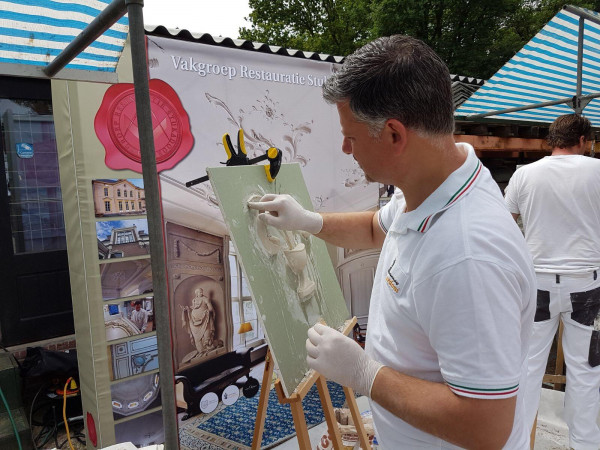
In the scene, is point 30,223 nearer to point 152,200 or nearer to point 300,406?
point 300,406

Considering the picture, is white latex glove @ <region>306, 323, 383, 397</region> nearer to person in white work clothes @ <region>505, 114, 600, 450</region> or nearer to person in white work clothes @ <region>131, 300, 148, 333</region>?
person in white work clothes @ <region>131, 300, 148, 333</region>

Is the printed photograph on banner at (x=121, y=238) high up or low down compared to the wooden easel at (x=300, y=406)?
Result: up

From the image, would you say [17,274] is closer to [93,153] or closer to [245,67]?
[93,153]

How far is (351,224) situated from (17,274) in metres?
2.71

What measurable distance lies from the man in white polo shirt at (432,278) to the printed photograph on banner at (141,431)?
1706mm

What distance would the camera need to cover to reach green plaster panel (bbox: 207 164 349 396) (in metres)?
1.55

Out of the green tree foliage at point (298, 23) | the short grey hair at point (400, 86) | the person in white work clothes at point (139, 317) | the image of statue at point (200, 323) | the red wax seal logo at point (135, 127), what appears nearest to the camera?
the short grey hair at point (400, 86)

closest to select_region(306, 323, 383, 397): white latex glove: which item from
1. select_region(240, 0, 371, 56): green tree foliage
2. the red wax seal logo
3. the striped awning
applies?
the striped awning

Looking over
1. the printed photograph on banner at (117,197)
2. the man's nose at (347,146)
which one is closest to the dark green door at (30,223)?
the printed photograph on banner at (117,197)

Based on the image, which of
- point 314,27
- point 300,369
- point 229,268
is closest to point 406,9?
point 314,27

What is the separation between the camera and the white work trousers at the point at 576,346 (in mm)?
2486

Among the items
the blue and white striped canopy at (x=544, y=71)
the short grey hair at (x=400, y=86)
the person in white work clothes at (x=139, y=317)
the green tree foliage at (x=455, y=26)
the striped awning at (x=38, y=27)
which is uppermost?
the green tree foliage at (x=455, y=26)

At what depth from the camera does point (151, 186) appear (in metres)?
0.89

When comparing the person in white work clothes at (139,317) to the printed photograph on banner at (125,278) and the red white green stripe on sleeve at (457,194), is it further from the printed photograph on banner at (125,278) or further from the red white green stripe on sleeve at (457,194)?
the red white green stripe on sleeve at (457,194)
